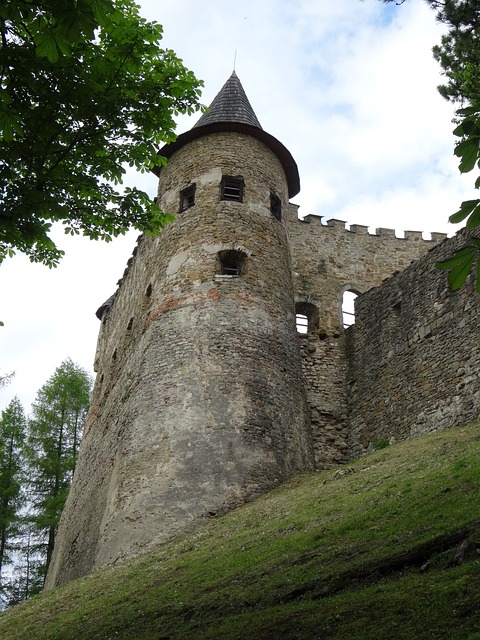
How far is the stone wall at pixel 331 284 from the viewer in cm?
1944

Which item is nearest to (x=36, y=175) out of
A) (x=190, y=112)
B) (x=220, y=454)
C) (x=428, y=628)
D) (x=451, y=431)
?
(x=190, y=112)

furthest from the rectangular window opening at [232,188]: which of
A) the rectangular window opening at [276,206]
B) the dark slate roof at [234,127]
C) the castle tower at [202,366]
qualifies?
the dark slate roof at [234,127]

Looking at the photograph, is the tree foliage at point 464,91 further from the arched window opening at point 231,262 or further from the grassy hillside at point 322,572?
the arched window opening at point 231,262

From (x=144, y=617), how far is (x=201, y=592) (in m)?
0.75

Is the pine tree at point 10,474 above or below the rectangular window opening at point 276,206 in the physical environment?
below

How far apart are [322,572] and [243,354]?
30.6 feet

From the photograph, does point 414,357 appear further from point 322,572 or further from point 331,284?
point 322,572

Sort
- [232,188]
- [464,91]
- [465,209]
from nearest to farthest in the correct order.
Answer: [465,209] → [464,91] → [232,188]

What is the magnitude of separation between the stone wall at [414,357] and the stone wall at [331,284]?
0.47 meters

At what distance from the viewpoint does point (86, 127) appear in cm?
888

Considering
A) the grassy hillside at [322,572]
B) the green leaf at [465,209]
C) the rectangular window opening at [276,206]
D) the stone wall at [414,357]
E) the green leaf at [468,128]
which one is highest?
the rectangular window opening at [276,206]

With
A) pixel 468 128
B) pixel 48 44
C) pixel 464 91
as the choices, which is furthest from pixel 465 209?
pixel 464 91

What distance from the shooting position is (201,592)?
8789 mm

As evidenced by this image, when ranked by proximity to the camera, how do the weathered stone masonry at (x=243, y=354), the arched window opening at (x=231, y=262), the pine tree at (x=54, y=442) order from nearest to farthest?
the weathered stone masonry at (x=243, y=354) < the arched window opening at (x=231, y=262) < the pine tree at (x=54, y=442)
